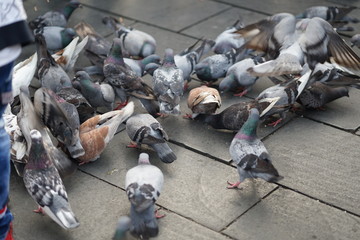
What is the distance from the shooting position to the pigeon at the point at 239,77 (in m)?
7.37

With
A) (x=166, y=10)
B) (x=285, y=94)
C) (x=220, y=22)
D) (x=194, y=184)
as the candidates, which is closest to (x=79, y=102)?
(x=194, y=184)

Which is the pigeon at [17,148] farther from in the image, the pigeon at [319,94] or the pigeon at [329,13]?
the pigeon at [329,13]

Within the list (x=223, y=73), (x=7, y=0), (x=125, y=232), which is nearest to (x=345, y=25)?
(x=223, y=73)

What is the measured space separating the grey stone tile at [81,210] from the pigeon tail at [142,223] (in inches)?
12.3

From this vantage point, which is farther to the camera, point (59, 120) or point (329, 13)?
point (329, 13)

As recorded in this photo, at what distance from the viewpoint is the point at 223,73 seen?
770 centimetres

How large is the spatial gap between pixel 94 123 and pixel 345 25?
4342 mm

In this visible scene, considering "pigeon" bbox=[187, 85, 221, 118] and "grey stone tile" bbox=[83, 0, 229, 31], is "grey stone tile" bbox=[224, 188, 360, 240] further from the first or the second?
"grey stone tile" bbox=[83, 0, 229, 31]

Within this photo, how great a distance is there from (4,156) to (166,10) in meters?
5.90

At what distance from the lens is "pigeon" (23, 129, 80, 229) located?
5064mm

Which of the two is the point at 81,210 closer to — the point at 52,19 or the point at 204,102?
the point at 204,102

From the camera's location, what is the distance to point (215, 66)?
25.0 feet

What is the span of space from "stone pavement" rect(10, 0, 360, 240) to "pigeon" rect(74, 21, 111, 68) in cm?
92

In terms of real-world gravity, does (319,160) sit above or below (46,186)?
below
